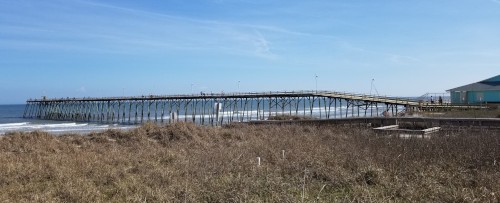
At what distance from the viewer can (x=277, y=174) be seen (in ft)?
29.6

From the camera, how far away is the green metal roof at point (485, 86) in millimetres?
46944

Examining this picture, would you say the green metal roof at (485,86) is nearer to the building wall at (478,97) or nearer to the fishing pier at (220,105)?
the building wall at (478,97)

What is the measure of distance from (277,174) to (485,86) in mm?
45820

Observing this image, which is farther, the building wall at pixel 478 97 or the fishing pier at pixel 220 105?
the fishing pier at pixel 220 105

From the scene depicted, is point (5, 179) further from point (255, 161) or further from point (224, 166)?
point (255, 161)

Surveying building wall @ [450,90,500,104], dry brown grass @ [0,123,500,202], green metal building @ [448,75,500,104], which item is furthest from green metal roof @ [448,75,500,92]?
dry brown grass @ [0,123,500,202]

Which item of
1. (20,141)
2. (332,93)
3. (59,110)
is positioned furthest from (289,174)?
Answer: (59,110)

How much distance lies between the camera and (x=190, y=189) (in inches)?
290

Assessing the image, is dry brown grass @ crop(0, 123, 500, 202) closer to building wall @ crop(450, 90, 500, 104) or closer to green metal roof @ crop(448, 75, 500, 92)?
building wall @ crop(450, 90, 500, 104)

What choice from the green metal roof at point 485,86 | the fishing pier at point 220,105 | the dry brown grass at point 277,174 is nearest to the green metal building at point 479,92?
the green metal roof at point 485,86

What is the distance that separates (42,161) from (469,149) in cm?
984

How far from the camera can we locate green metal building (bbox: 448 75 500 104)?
152ft

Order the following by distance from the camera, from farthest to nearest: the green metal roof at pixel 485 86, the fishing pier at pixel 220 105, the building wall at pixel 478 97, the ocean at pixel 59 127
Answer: the fishing pier at pixel 220 105
the green metal roof at pixel 485 86
the building wall at pixel 478 97
the ocean at pixel 59 127

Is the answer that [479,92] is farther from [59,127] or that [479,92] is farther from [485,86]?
[59,127]
